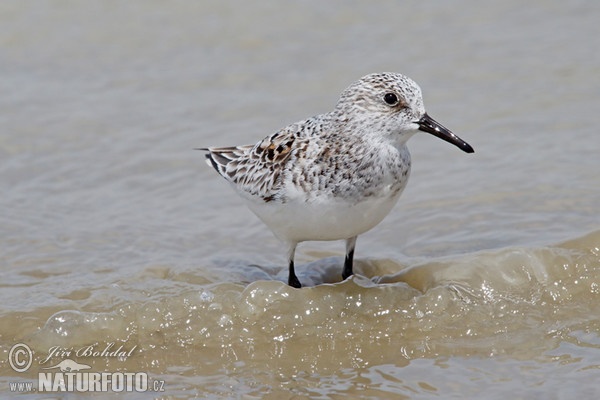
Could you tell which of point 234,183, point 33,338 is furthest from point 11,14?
point 33,338

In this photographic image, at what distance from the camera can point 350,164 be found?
25.7 ft

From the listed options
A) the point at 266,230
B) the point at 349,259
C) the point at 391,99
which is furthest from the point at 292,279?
the point at 391,99

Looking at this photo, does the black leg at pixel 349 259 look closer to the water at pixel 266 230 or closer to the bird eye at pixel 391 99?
the water at pixel 266 230

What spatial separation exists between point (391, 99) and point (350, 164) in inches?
23.5

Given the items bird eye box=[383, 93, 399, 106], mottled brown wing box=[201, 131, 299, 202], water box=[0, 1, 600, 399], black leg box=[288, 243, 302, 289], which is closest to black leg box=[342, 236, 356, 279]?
water box=[0, 1, 600, 399]

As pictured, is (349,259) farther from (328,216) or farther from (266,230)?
(266,230)

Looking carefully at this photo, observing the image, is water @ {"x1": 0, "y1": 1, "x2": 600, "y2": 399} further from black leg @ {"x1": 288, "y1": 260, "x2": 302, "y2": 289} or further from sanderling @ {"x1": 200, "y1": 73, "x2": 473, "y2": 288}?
sanderling @ {"x1": 200, "y1": 73, "x2": 473, "y2": 288}

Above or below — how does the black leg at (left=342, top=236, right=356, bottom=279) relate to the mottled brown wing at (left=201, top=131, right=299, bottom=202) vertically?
below

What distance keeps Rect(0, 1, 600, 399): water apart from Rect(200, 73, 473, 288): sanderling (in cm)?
70

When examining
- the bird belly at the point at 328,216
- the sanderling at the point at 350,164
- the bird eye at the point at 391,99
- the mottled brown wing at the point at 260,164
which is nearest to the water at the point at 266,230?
the bird belly at the point at 328,216

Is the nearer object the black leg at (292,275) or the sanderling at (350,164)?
the sanderling at (350,164)

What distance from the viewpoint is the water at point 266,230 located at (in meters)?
7.54

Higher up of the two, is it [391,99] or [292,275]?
[391,99]

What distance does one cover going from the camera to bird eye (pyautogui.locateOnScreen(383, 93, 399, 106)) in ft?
25.6
